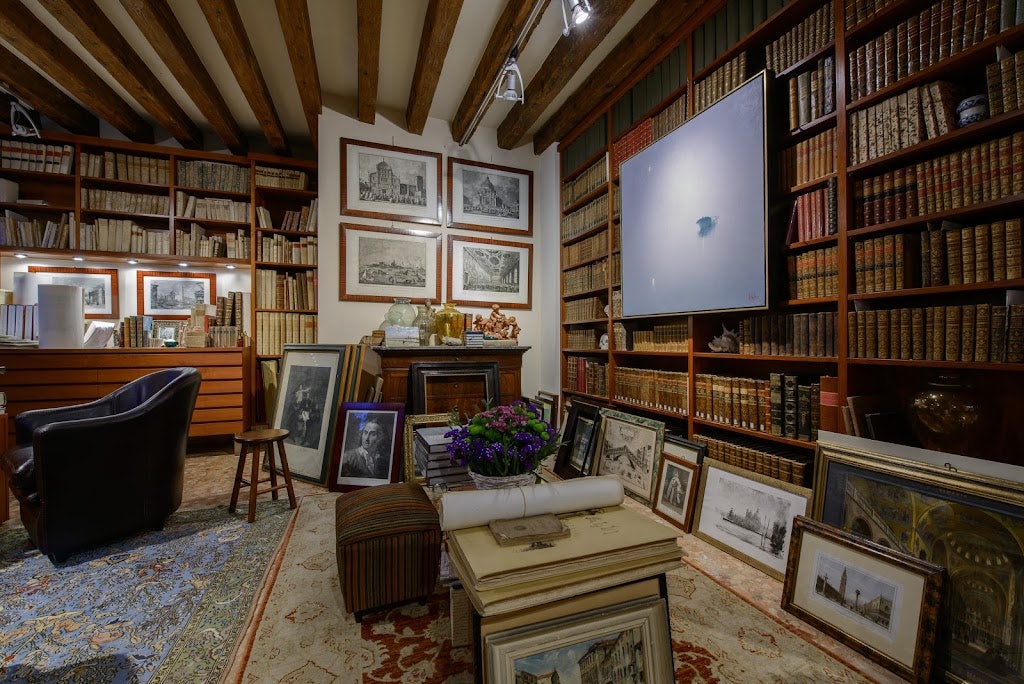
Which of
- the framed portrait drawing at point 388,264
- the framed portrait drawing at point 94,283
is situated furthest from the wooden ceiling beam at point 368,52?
the framed portrait drawing at point 94,283

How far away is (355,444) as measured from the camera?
3.17 metres

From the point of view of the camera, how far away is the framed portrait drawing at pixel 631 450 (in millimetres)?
2768

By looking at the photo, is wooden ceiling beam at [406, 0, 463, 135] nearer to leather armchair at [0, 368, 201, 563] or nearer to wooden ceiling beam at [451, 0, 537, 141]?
wooden ceiling beam at [451, 0, 537, 141]

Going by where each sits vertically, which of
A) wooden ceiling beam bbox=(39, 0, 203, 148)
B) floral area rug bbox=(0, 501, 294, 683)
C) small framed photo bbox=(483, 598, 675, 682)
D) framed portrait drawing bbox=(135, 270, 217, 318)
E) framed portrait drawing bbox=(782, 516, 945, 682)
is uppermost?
wooden ceiling beam bbox=(39, 0, 203, 148)

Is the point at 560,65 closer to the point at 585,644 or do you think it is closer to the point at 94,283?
the point at 585,644

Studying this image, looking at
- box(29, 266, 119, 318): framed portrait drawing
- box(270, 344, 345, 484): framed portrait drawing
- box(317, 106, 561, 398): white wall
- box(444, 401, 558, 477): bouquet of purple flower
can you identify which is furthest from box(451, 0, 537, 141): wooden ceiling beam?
box(29, 266, 119, 318): framed portrait drawing

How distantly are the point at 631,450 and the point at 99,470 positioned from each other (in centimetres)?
303

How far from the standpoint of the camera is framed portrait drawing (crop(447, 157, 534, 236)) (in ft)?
14.8

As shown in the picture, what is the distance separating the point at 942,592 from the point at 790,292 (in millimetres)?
1408

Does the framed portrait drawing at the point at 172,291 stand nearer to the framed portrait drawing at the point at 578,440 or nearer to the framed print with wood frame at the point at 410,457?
the framed print with wood frame at the point at 410,457

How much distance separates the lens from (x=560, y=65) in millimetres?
3225

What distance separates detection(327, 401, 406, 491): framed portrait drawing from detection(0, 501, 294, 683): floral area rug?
2.22 ft

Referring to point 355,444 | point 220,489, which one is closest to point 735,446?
point 355,444

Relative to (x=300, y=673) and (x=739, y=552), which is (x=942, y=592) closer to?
(x=739, y=552)
